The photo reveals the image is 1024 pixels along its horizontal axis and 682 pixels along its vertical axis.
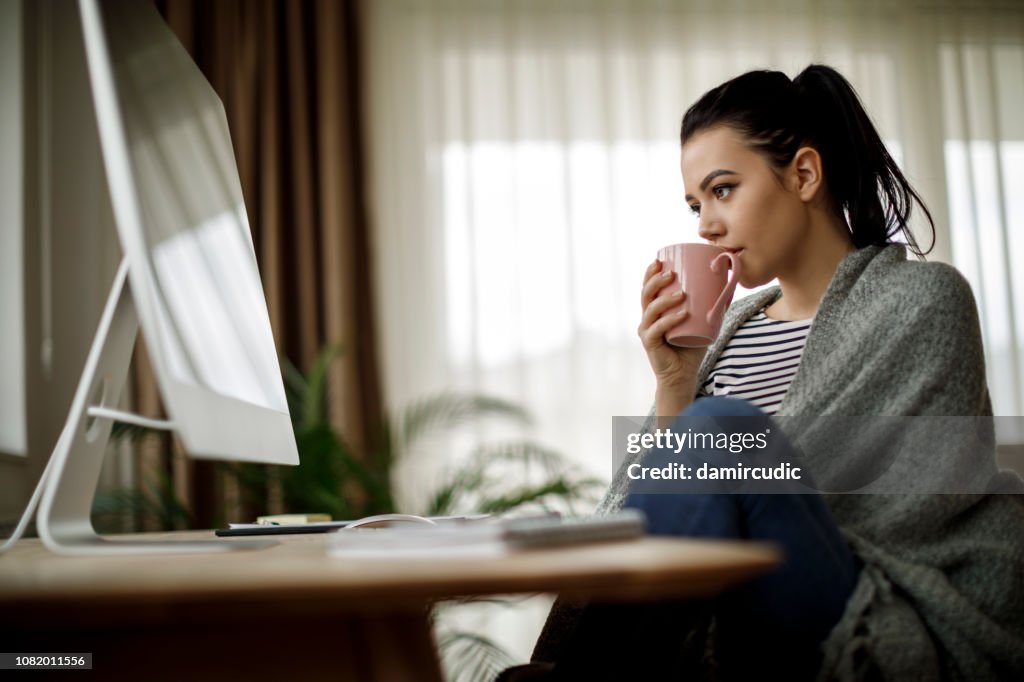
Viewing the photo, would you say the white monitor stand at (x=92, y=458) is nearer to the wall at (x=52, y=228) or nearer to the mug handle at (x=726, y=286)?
the mug handle at (x=726, y=286)

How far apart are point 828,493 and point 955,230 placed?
7.90ft

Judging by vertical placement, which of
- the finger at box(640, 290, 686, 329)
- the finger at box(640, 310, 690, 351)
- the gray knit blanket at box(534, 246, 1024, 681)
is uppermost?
the finger at box(640, 290, 686, 329)

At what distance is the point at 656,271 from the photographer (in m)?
1.06

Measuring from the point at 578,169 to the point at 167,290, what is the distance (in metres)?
2.34

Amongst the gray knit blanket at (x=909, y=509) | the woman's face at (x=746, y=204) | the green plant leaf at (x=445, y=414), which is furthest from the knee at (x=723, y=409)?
the green plant leaf at (x=445, y=414)

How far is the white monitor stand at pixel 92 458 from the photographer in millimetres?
598

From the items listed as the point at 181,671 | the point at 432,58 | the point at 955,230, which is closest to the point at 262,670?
the point at 181,671

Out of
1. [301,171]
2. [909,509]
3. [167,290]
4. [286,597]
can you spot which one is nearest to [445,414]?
[301,171]

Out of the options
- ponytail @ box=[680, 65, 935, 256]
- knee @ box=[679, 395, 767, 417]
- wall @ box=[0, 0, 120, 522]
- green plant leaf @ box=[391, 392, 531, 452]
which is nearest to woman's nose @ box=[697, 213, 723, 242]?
ponytail @ box=[680, 65, 935, 256]

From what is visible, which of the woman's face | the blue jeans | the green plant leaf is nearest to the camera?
the blue jeans

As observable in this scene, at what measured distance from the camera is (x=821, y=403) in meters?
0.98

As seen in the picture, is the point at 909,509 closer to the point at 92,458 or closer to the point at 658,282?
the point at 658,282

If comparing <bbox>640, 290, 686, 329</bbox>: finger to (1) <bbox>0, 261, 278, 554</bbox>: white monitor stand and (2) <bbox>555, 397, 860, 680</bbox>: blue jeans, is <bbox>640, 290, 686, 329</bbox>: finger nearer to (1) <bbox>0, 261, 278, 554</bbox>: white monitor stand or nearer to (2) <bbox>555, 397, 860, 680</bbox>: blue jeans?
(2) <bbox>555, 397, 860, 680</bbox>: blue jeans

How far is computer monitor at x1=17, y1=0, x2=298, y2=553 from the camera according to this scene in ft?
1.77
